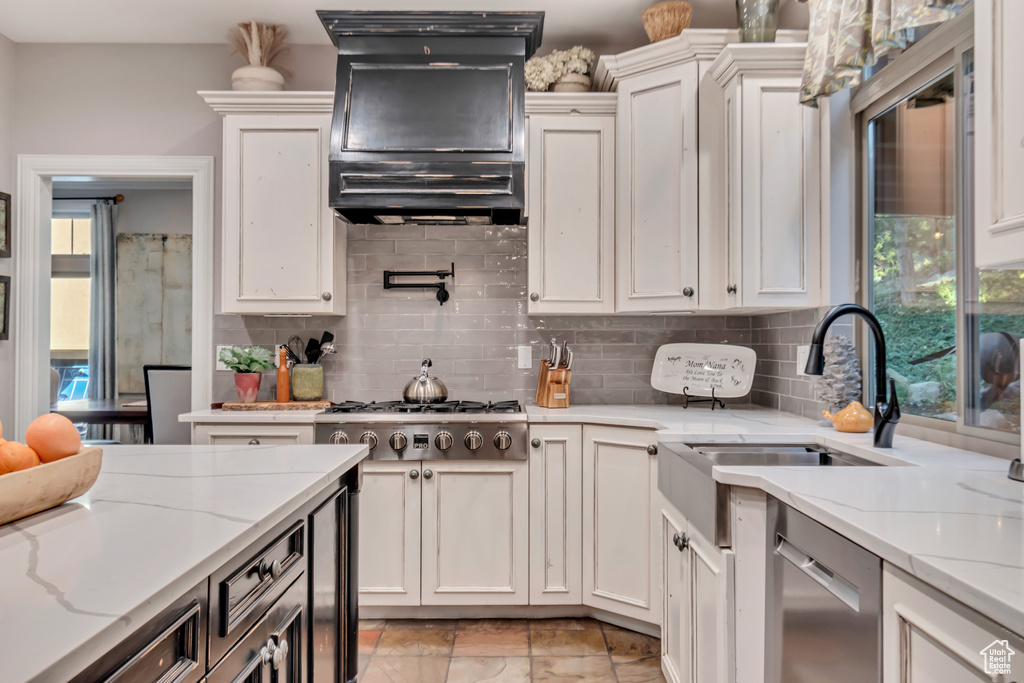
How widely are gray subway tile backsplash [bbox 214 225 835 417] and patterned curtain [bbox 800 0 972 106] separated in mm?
1364

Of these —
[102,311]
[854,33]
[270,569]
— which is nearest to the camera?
[270,569]

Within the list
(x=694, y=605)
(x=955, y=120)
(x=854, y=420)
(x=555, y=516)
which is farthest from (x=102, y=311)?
(x=955, y=120)

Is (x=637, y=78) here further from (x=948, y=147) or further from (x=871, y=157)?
(x=948, y=147)

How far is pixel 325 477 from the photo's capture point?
1290mm

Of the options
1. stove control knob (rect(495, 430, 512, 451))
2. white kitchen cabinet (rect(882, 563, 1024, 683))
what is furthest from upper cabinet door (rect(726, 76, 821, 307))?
white kitchen cabinet (rect(882, 563, 1024, 683))

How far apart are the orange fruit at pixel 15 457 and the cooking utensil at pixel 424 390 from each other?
191cm

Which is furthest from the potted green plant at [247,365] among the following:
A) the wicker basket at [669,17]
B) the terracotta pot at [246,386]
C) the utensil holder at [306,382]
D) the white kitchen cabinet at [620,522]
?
the wicker basket at [669,17]

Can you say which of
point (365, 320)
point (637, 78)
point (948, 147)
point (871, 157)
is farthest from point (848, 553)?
point (365, 320)

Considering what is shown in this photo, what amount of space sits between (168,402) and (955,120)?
3717 millimetres

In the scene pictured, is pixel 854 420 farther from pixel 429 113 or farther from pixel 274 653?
pixel 429 113

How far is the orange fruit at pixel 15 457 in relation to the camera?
0.92m

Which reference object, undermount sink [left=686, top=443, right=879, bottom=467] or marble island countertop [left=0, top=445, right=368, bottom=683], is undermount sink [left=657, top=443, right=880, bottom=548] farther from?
marble island countertop [left=0, top=445, right=368, bottom=683]

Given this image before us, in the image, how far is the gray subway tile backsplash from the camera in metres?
3.09

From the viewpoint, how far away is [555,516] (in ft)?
8.46
